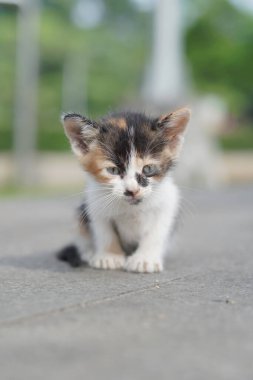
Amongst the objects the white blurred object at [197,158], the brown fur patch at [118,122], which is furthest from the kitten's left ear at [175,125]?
the white blurred object at [197,158]

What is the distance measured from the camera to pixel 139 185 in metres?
4.32

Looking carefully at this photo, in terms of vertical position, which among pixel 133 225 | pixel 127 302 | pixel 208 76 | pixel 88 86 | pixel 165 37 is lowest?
pixel 127 302

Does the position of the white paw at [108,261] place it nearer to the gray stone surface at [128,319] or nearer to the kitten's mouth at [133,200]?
the gray stone surface at [128,319]

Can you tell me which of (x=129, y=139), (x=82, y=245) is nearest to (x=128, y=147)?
(x=129, y=139)

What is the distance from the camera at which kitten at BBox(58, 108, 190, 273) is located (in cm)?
439

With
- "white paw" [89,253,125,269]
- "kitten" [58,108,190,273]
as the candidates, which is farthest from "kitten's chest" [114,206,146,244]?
"white paw" [89,253,125,269]

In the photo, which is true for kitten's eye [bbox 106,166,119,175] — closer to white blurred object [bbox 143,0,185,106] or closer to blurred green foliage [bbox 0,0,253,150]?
white blurred object [bbox 143,0,185,106]

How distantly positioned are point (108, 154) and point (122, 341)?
178 centimetres

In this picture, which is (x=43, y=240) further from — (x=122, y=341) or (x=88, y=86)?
(x=88, y=86)

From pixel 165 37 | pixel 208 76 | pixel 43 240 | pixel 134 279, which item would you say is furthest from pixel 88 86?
pixel 134 279

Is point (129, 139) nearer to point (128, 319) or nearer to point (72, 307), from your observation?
Answer: point (72, 307)

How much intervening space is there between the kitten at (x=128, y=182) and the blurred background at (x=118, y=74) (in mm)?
12995

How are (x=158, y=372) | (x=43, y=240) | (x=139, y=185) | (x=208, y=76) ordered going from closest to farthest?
(x=158, y=372) < (x=139, y=185) < (x=43, y=240) < (x=208, y=76)

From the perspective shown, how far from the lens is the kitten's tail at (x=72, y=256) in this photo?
195 inches
